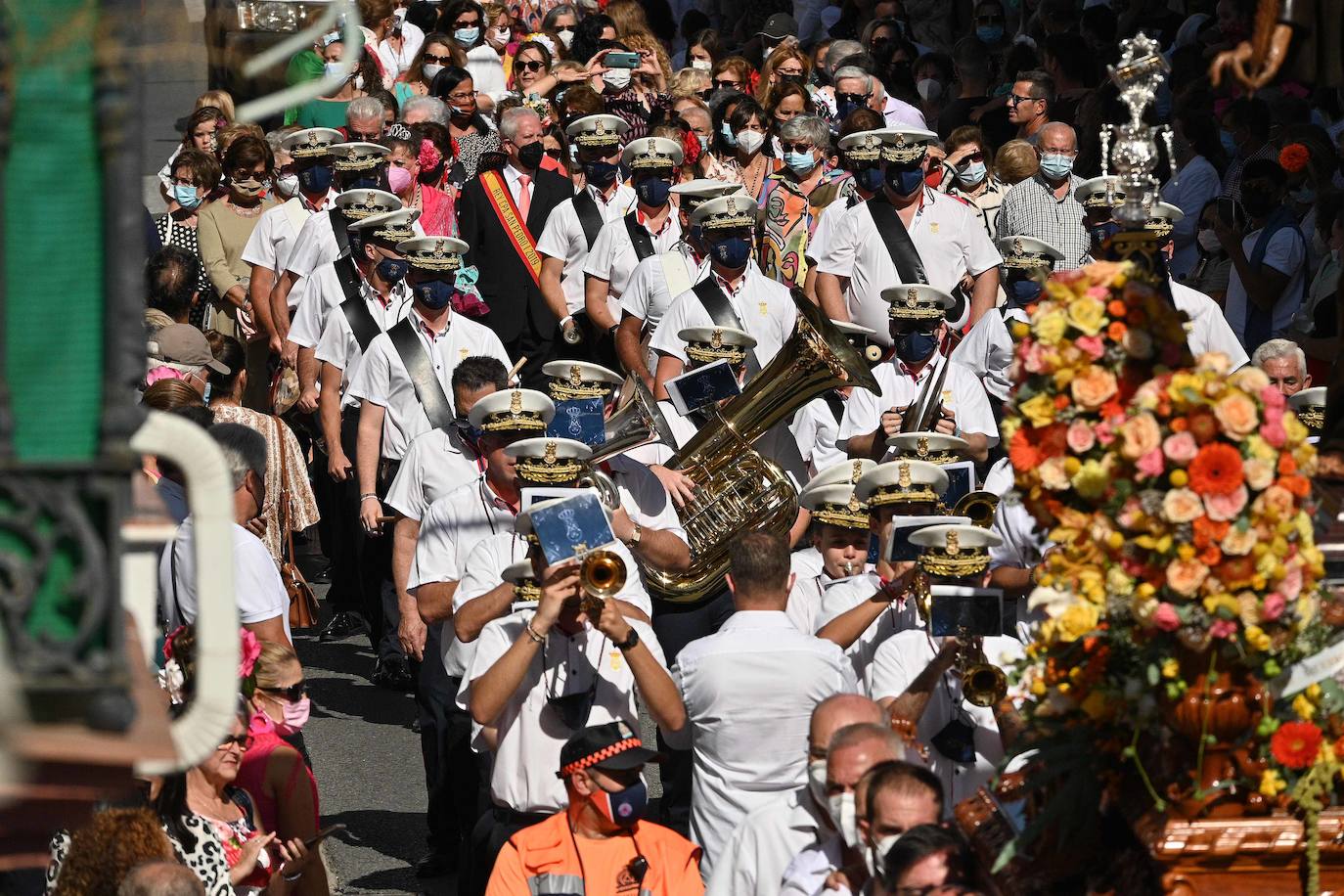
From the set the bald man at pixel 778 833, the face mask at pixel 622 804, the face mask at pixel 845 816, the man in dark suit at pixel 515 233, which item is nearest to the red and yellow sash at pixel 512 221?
the man in dark suit at pixel 515 233

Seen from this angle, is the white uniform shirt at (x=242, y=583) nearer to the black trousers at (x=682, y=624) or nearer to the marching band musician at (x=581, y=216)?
the black trousers at (x=682, y=624)

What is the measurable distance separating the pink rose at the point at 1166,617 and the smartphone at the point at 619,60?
14.2m

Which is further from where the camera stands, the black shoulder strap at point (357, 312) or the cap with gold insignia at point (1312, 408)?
the black shoulder strap at point (357, 312)

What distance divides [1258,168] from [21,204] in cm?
1159

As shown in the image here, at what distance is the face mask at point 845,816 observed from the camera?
601cm

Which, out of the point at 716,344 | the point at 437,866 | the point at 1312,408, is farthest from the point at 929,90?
the point at 437,866

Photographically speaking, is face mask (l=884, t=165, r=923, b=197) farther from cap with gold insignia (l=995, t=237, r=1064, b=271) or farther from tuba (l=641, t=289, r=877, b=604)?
tuba (l=641, t=289, r=877, b=604)

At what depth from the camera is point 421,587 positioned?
8.70 metres

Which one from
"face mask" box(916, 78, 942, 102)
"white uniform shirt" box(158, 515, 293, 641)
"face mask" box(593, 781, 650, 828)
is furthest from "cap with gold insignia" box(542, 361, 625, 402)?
"face mask" box(916, 78, 942, 102)

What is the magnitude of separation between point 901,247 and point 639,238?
A: 1.62 metres

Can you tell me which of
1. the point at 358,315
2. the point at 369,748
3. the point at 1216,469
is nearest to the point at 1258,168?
the point at 358,315

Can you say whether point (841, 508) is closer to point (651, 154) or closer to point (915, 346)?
point (915, 346)

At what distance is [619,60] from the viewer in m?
18.0

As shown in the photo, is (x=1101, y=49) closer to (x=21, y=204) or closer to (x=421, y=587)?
(x=421, y=587)
